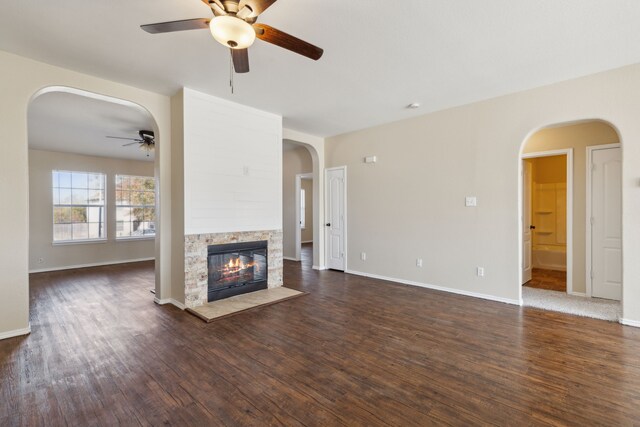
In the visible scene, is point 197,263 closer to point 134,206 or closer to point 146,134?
point 146,134

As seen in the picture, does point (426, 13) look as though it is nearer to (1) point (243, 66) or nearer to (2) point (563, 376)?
(1) point (243, 66)

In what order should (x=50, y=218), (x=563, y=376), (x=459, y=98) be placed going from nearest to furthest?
1. (x=563, y=376)
2. (x=459, y=98)
3. (x=50, y=218)

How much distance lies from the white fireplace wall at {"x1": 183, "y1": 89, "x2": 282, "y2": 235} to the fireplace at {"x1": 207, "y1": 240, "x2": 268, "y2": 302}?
287 millimetres

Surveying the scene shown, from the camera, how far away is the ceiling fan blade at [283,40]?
6.82ft

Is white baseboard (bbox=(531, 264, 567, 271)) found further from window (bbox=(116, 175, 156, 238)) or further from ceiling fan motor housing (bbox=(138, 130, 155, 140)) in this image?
window (bbox=(116, 175, 156, 238))

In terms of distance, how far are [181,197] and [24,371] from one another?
7.29ft

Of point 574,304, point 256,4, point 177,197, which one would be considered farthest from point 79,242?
point 574,304

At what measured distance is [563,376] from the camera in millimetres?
2322

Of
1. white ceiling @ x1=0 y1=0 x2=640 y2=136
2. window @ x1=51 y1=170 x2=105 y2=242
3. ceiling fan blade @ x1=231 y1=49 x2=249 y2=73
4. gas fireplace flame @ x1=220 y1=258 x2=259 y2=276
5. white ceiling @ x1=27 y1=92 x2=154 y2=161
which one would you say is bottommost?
gas fireplace flame @ x1=220 y1=258 x2=259 y2=276

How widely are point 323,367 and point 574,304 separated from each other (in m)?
3.80

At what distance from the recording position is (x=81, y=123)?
196 inches

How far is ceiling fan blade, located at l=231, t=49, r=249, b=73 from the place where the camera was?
92.6 inches

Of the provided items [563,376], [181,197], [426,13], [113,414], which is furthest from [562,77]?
[113,414]

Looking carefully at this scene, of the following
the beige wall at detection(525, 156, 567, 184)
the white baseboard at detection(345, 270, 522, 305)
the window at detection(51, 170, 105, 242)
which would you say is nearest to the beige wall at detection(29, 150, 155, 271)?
the window at detection(51, 170, 105, 242)
